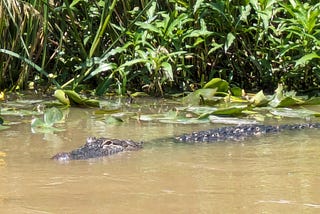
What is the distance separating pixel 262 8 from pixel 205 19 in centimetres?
56

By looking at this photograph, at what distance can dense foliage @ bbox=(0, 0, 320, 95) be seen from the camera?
236 inches

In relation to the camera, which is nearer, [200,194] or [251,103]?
[200,194]

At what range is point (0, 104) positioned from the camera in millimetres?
5742

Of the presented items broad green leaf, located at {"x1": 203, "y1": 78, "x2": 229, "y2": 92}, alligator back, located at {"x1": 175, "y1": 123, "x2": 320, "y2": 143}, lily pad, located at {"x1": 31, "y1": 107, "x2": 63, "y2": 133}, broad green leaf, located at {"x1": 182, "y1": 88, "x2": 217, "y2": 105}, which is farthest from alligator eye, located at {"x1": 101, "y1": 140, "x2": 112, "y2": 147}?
broad green leaf, located at {"x1": 203, "y1": 78, "x2": 229, "y2": 92}

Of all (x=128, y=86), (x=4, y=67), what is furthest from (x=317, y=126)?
(x=4, y=67)

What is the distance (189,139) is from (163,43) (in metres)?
1.99

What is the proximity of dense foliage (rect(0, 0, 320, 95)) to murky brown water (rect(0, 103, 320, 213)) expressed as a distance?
5.18 ft

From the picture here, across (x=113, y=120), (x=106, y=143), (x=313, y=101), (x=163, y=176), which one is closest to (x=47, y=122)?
(x=113, y=120)

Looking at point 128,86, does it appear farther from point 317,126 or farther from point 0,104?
point 317,126

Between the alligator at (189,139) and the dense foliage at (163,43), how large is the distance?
1.30 metres

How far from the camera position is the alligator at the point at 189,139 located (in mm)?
3816

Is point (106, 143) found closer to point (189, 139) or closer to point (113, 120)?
point (189, 139)

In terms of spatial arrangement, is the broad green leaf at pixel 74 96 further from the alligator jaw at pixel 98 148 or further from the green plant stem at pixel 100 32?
the alligator jaw at pixel 98 148

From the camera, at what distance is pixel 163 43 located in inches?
241
